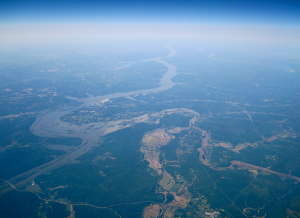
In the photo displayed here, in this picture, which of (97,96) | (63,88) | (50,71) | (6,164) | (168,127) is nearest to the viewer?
(6,164)

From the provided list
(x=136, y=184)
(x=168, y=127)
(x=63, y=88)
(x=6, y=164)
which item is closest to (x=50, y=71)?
(x=63, y=88)

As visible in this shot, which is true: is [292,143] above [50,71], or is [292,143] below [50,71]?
below

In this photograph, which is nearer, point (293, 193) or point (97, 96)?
point (293, 193)

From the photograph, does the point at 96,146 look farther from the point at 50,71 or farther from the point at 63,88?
the point at 50,71

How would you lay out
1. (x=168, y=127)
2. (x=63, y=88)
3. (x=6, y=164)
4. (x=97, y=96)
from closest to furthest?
1. (x=6, y=164)
2. (x=168, y=127)
3. (x=97, y=96)
4. (x=63, y=88)

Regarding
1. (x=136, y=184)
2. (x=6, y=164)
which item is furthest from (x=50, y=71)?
(x=136, y=184)

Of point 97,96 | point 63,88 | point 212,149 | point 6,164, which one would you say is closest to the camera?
point 6,164

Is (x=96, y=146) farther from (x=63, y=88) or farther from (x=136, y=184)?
(x=63, y=88)

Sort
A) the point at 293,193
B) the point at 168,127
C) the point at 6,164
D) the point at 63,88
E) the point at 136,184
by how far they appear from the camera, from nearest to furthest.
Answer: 1. the point at 293,193
2. the point at 136,184
3. the point at 6,164
4. the point at 168,127
5. the point at 63,88

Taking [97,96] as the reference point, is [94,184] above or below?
below
